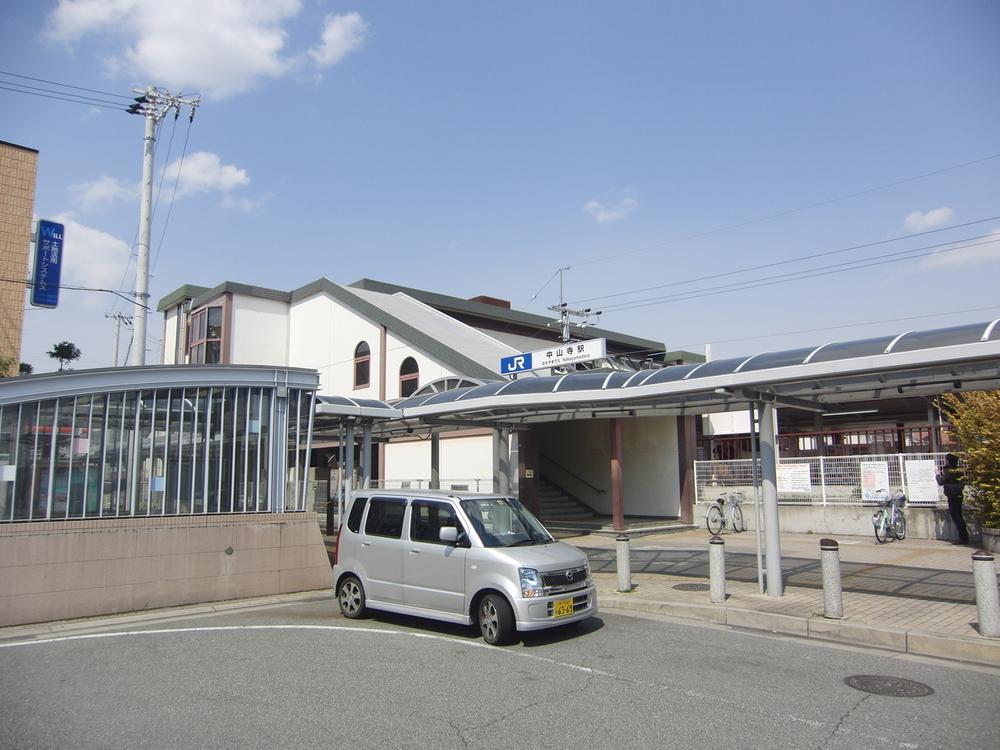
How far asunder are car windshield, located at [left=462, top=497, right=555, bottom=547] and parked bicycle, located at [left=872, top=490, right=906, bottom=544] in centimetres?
1092

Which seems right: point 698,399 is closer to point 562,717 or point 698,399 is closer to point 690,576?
point 690,576

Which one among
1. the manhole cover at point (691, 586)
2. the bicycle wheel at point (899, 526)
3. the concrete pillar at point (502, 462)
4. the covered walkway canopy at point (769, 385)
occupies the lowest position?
the manhole cover at point (691, 586)

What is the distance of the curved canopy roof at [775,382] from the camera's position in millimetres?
8594

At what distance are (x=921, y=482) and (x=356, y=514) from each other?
566 inches

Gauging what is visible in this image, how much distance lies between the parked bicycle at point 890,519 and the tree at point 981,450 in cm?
143

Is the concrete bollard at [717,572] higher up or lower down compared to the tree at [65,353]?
lower down

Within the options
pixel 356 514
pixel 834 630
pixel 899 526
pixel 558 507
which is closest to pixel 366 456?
pixel 356 514

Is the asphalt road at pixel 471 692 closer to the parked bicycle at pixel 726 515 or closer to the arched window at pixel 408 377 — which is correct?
the parked bicycle at pixel 726 515

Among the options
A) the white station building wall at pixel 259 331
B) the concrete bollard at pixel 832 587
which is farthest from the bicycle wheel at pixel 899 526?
the white station building wall at pixel 259 331

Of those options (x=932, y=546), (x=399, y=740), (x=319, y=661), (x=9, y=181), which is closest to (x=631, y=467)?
(x=932, y=546)

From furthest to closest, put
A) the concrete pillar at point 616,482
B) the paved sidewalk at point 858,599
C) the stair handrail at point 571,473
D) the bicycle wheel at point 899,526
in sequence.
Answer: the stair handrail at point 571,473 < the concrete pillar at point 616,482 < the bicycle wheel at point 899,526 < the paved sidewalk at point 858,599

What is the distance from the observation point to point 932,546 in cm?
1581

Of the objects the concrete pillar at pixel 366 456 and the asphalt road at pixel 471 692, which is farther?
the concrete pillar at pixel 366 456

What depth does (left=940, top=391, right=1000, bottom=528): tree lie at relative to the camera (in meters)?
14.7
